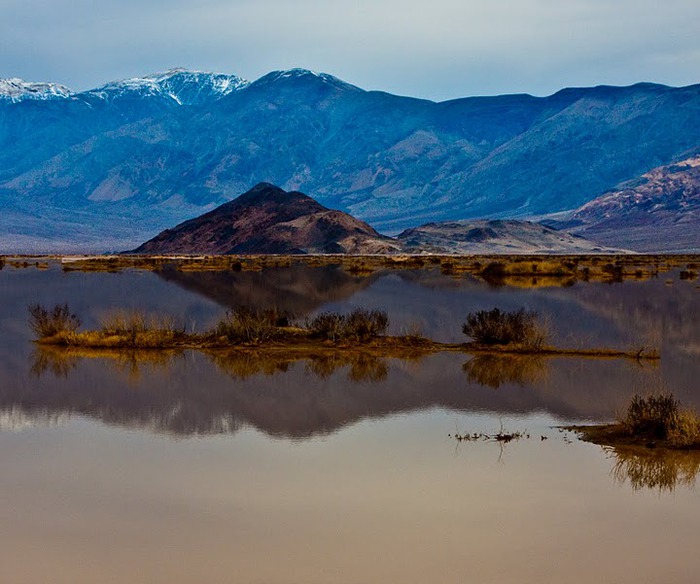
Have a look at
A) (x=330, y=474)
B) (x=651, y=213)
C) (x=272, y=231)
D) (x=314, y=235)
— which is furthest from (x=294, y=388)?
(x=651, y=213)

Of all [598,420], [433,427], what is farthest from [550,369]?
[433,427]

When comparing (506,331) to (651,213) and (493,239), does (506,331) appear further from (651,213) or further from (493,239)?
(651,213)

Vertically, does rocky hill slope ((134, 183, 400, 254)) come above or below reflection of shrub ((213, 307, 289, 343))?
above

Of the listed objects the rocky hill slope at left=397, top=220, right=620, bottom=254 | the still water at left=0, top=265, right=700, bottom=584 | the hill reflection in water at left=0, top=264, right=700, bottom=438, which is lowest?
the still water at left=0, top=265, right=700, bottom=584

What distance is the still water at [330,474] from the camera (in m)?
7.78

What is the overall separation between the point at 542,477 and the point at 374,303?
22.4 metres

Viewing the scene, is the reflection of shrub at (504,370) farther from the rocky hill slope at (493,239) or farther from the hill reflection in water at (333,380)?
the rocky hill slope at (493,239)

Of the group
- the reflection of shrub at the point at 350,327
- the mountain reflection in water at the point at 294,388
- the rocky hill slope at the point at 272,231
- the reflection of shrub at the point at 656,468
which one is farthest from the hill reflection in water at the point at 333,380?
the rocky hill slope at the point at 272,231

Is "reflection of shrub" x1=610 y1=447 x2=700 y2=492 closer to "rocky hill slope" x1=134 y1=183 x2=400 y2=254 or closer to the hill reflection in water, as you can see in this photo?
the hill reflection in water

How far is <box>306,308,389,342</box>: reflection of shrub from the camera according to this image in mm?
20672

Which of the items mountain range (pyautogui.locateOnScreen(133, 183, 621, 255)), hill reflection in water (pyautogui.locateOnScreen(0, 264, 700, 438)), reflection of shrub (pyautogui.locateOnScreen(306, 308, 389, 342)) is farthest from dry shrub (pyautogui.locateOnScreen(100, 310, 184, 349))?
mountain range (pyautogui.locateOnScreen(133, 183, 621, 255))

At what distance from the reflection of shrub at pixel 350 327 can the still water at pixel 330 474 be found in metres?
2.24

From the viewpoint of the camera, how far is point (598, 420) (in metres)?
13.2

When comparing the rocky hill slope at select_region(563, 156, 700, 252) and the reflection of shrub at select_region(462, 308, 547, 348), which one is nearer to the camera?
the reflection of shrub at select_region(462, 308, 547, 348)
